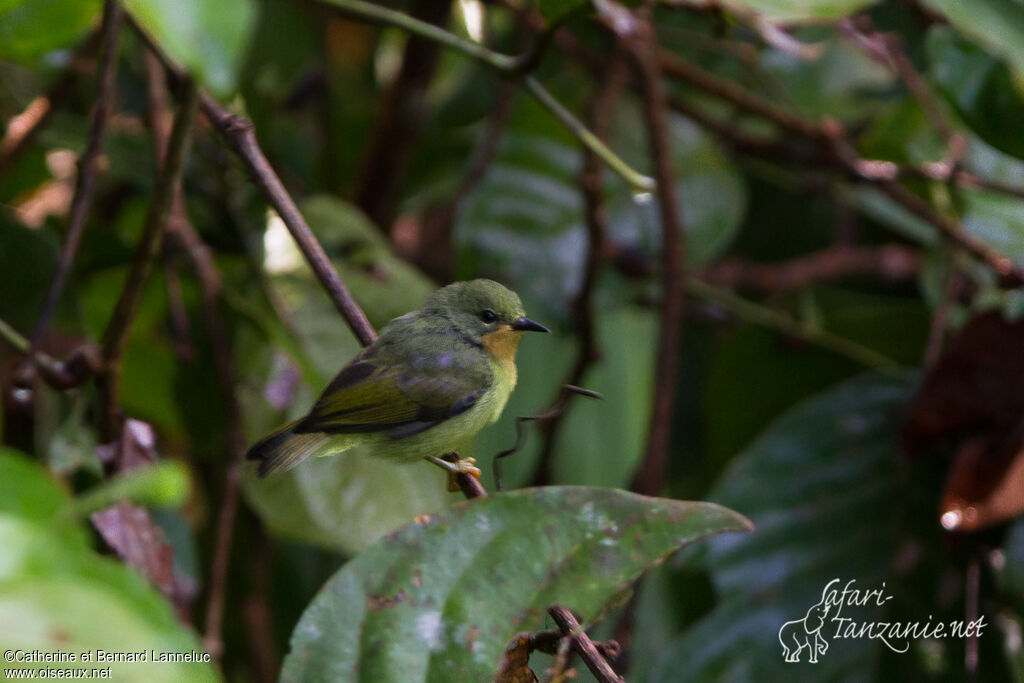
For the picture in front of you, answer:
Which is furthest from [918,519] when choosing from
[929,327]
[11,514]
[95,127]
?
[11,514]

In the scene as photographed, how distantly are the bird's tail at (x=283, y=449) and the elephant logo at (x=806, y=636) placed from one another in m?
1.30

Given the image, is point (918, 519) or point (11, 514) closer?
point (11, 514)

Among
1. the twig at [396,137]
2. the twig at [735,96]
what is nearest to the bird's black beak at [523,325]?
the twig at [735,96]

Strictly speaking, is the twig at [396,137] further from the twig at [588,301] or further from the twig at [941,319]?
the twig at [941,319]

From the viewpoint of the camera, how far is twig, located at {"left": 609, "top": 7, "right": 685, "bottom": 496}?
181 cm

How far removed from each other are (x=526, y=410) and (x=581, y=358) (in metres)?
0.24

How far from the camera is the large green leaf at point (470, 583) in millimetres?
931

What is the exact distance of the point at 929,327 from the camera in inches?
98.4

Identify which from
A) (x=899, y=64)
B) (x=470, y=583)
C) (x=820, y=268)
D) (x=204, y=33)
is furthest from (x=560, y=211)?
(x=204, y=33)

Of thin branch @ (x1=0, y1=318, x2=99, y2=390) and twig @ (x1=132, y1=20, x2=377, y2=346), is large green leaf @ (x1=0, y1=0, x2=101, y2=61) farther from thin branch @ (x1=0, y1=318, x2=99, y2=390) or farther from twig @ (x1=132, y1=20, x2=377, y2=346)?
thin branch @ (x1=0, y1=318, x2=99, y2=390)

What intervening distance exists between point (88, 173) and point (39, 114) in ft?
2.20

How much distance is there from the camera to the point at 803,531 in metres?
2.12

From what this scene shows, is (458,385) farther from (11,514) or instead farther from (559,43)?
(559,43)

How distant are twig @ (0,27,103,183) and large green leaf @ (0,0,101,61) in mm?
681
